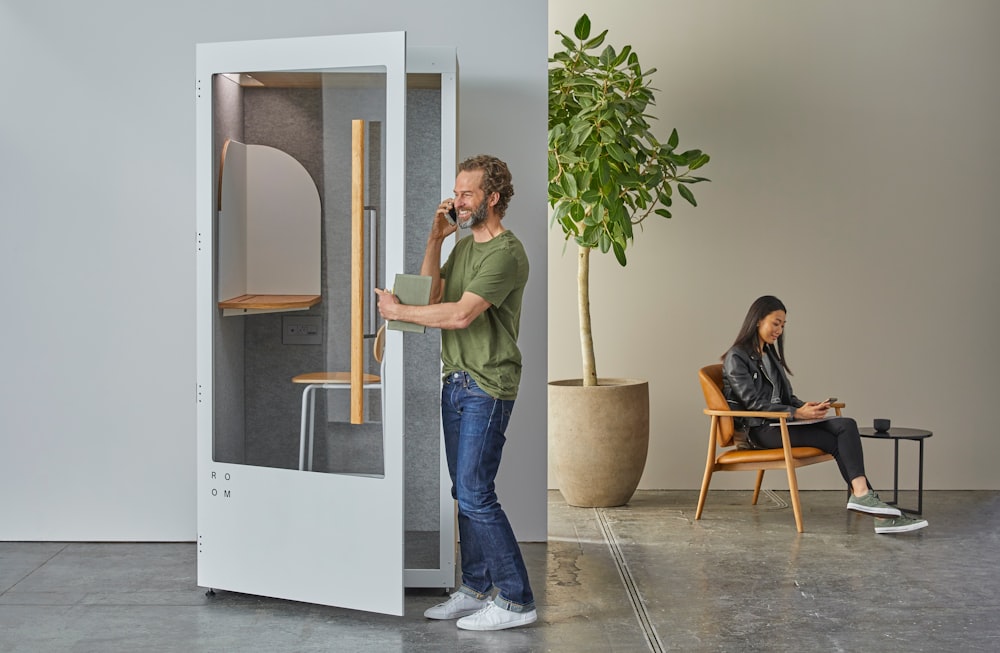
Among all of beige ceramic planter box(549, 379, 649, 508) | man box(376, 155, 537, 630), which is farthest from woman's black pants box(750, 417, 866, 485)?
man box(376, 155, 537, 630)

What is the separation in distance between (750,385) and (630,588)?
1513 millimetres

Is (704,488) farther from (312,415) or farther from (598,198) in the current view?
(312,415)

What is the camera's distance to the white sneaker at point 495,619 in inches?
145

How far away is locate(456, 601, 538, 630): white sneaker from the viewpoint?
3689 millimetres

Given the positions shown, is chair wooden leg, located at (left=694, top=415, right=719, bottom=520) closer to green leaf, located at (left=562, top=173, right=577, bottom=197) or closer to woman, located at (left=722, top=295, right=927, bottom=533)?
woman, located at (left=722, top=295, right=927, bottom=533)

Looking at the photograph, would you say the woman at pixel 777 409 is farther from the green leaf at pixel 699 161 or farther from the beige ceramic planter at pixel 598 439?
the green leaf at pixel 699 161

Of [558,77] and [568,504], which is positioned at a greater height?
[558,77]

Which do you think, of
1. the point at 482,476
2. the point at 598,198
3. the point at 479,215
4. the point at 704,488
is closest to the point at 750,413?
the point at 704,488

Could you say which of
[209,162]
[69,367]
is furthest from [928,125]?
[69,367]

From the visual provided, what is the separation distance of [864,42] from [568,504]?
319 centimetres

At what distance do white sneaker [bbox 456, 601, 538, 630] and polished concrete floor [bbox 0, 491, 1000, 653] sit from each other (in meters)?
0.03

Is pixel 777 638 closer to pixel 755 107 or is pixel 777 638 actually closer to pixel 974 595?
pixel 974 595

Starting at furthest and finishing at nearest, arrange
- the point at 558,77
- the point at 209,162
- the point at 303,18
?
1. the point at 558,77
2. the point at 303,18
3. the point at 209,162

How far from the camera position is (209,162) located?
13.0 feet
